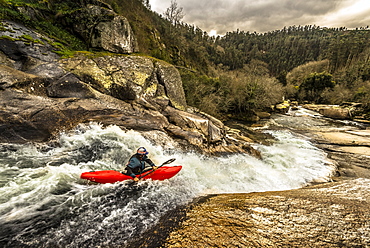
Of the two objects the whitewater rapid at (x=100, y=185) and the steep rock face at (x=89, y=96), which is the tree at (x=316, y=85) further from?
the steep rock face at (x=89, y=96)

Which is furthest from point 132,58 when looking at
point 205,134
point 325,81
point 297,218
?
point 325,81

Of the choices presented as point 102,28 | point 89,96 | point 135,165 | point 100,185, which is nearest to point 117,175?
point 100,185

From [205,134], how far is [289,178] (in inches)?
220

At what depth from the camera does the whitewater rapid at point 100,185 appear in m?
3.74

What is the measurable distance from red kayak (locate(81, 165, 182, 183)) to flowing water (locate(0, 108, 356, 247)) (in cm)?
21

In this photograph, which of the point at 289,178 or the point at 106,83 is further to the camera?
the point at 106,83

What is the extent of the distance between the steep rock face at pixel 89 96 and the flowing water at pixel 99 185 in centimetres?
74

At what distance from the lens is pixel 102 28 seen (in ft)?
47.6

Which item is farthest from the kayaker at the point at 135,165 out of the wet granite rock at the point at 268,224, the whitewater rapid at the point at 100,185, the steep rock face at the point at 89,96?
the steep rock face at the point at 89,96

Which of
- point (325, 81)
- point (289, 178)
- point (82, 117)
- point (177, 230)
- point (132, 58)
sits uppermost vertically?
point (325, 81)

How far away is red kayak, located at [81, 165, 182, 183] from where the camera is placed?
5570 millimetres

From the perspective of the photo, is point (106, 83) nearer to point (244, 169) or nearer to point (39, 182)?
point (39, 182)

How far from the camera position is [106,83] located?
10.6 m

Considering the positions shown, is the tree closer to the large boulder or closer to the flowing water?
the flowing water
